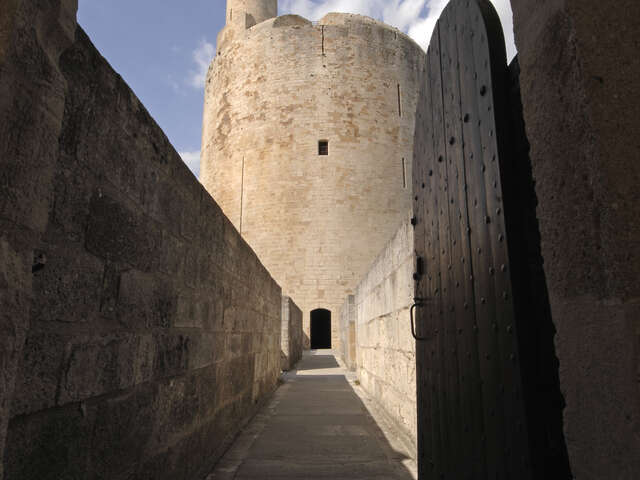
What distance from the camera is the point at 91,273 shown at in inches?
61.0

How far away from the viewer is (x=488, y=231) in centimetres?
162

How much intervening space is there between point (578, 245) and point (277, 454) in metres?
3.05

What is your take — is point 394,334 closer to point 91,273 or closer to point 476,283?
point 476,283

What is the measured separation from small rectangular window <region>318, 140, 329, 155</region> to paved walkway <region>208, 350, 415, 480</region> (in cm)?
1510

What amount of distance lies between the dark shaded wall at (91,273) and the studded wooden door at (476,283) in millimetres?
1299

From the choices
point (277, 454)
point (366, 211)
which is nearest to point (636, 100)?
point (277, 454)

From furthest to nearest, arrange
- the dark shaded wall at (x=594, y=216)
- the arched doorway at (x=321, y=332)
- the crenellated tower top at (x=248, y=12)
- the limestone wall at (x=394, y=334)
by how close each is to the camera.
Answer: the crenellated tower top at (x=248, y=12), the arched doorway at (x=321, y=332), the limestone wall at (x=394, y=334), the dark shaded wall at (x=594, y=216)

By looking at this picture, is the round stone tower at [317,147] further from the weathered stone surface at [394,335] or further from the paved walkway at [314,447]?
the paved walkway at [314,447]

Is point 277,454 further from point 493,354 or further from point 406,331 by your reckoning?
point 493,354

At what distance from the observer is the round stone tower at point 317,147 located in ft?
62.4

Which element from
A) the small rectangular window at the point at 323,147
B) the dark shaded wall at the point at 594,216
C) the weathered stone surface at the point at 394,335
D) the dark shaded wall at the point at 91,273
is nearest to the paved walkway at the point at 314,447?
the weathered stone surface at the point at 394,335

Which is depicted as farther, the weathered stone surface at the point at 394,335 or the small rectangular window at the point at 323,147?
the small rectangular window at the point at 323,147

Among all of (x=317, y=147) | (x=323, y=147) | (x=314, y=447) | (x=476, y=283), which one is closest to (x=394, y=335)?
(x=314, y=447)

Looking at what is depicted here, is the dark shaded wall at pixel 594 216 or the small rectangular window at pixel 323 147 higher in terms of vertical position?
the small rectangular window at pixel 323 147
